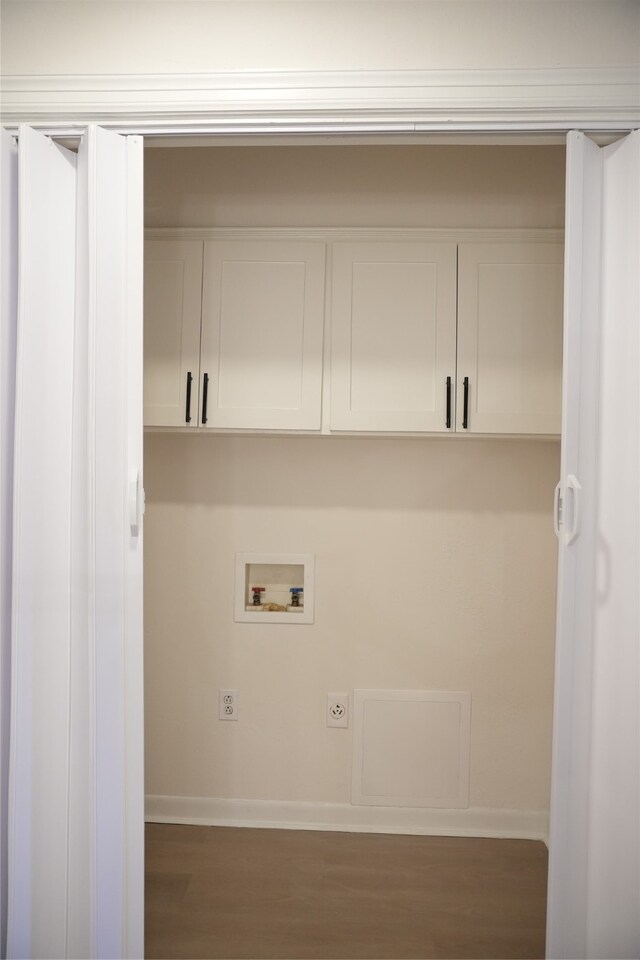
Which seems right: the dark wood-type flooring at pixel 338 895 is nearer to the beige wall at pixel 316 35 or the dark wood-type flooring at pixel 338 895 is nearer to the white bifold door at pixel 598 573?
the white bifold door at pixel 598 573

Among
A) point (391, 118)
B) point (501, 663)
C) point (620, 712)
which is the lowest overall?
point (501, 663)

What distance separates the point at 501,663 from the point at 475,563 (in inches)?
17.0

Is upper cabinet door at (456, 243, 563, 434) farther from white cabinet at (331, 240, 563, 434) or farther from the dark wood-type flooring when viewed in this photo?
the dark wood-type flooring

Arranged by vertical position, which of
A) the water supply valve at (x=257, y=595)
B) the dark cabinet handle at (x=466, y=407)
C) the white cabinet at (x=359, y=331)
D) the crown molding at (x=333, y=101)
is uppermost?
the crown molding at (x=333, y=101)

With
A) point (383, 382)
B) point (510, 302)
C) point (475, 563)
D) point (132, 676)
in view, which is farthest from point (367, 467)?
point (132, 676)

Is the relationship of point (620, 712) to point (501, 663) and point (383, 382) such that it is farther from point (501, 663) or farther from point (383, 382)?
point (383, 382)

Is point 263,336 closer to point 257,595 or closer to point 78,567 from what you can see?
point 257,595

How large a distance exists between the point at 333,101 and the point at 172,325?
1172 millimetres

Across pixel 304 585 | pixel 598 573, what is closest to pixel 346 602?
pixel 304 585

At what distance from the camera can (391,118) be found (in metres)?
1.71

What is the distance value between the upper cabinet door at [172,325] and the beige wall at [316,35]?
0.92 m

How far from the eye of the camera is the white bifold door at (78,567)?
1.73m

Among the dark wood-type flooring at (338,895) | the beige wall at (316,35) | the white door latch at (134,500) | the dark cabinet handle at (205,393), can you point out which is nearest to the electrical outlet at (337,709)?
the dark wood-type flooring at (338,895)

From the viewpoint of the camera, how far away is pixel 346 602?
112 inches
